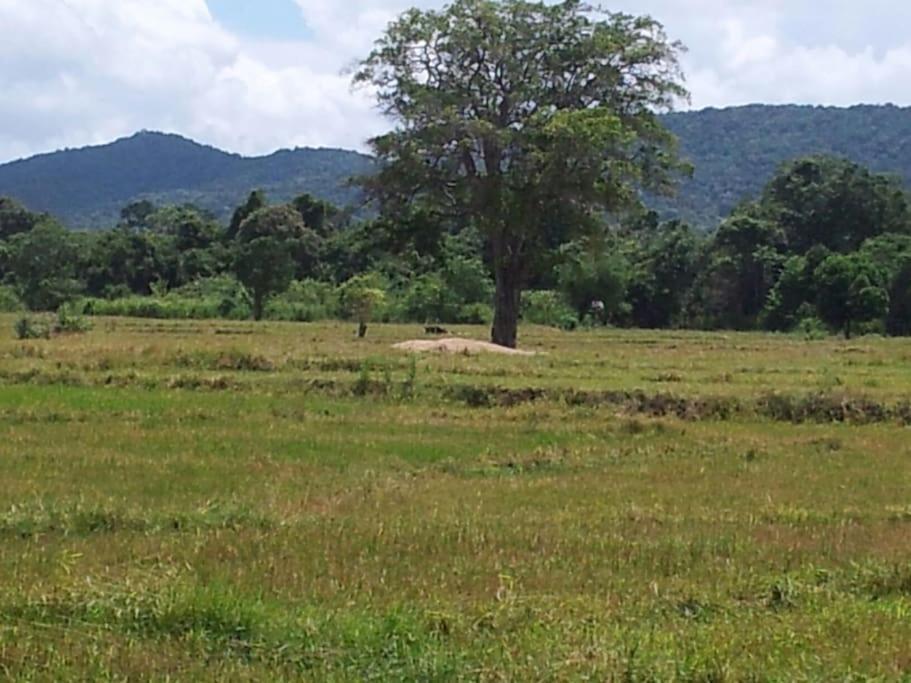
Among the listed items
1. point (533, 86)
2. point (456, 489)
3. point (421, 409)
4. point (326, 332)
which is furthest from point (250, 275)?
point (456, 489)

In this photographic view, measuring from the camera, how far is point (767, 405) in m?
20.5

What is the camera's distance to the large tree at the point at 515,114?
36.6 meters

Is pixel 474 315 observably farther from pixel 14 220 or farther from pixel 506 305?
pixel 14 220

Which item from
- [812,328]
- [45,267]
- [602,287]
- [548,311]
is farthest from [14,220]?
[812,328]

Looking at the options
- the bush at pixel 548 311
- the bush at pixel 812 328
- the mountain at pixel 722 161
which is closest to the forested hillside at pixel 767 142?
the mountain at pixel 722 161

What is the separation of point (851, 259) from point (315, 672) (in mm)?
54235

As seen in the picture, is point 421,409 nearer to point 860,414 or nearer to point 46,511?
point 860,414

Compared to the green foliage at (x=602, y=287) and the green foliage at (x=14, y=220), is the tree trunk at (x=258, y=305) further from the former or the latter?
the green foliage at (x=14, y=220)

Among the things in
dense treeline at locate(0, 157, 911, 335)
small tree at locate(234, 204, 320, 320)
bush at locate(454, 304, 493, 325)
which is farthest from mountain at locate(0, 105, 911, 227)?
bush at locate(454, 304, 493, 325)

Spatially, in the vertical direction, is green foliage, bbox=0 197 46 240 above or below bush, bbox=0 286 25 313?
above

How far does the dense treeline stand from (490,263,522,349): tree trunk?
1407 centimetres

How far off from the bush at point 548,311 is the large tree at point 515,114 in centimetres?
2584

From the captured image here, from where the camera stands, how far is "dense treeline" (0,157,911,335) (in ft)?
198

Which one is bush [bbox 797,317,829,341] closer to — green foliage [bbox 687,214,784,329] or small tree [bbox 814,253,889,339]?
small tree [bbox 814,253,889,339]
